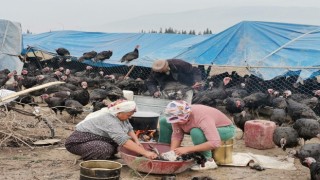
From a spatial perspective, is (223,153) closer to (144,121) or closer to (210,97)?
(144,121)

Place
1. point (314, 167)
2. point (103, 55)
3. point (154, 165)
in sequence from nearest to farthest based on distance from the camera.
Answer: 1. point (314, 167)
2. point (154, 165)
3. point (103, 55)

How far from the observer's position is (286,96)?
10047 millimetres

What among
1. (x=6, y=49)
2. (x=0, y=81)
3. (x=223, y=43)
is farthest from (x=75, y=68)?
(x=223, y=43)

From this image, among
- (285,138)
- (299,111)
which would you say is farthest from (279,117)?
(285,138)

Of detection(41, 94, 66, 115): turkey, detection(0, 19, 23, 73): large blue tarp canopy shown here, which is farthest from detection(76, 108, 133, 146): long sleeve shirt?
detection(0, 19, 23, 73): large blue tarp canopy

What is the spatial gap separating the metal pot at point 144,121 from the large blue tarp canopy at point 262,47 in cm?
508

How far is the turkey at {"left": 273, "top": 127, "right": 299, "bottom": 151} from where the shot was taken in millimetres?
6754

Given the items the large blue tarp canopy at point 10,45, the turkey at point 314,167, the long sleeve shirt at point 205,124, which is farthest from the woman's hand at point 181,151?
the large blue tarp canopy at point 10,45

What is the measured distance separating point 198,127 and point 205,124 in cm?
14

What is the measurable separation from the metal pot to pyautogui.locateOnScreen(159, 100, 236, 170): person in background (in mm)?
900

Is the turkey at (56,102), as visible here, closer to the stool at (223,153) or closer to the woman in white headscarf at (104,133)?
the woman in white headscarf at (104,133)

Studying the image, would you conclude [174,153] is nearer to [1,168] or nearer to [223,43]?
[1,168]

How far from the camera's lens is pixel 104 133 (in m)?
5.59

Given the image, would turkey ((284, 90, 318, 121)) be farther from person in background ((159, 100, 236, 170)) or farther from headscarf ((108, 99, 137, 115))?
headscarf ((108, 99, 137, 115))
